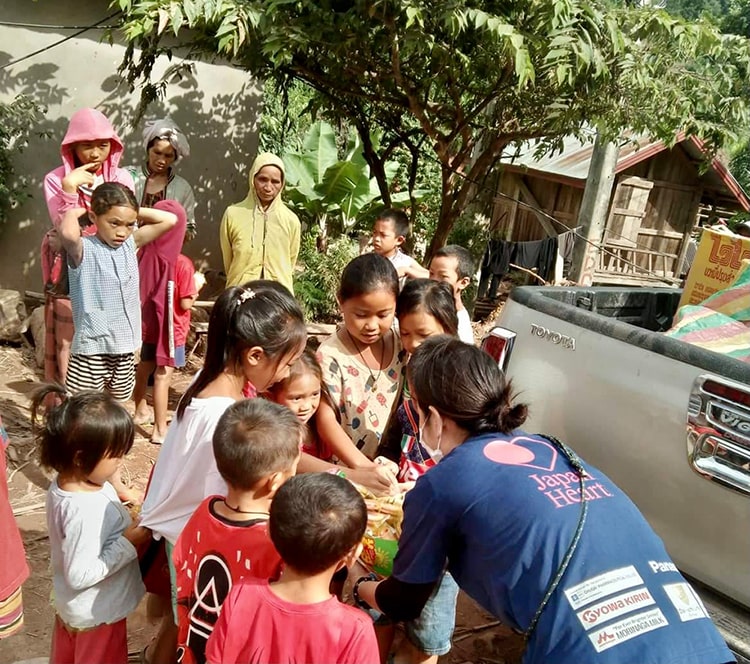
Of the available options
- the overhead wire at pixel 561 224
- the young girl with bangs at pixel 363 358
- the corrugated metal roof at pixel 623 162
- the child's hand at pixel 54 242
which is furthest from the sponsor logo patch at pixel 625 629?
the corrugated metal roof at pixel 623 162

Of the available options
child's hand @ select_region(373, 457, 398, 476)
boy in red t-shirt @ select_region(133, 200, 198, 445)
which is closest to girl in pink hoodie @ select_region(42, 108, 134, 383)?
boy in red t-shirt @ select_region(133, 200, 198, 445)

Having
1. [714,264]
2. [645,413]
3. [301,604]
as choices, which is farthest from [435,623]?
[714,264]

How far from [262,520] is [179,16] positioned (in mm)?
3743

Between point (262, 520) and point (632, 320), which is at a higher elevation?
point (632, 320)

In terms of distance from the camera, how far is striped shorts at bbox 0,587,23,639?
226cm

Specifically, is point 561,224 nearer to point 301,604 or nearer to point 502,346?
point 502,346

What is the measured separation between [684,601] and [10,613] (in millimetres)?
1996

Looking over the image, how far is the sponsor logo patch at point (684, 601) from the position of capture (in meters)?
1.72

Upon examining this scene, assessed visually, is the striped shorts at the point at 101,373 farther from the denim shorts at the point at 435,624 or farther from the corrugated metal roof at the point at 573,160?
the corrugated metal roof at the point at 573,160

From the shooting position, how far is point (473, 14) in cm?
479

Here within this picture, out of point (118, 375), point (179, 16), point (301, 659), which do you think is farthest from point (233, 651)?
point (179, 16)

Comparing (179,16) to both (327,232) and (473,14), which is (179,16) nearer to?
(473,14)

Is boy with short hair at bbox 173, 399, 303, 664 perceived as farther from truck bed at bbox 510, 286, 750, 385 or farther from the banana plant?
the banana plant

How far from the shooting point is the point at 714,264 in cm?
358
